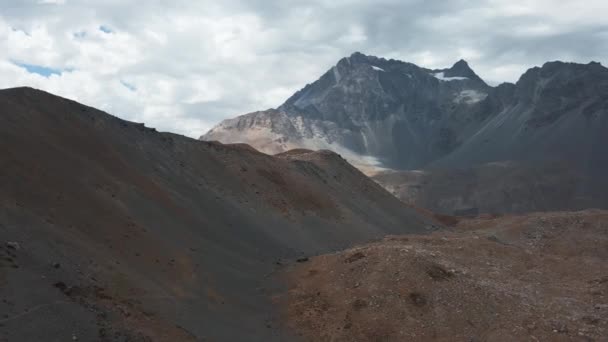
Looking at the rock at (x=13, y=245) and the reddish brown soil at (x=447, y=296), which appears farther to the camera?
the reddish brown soil at (x=447, y=296)

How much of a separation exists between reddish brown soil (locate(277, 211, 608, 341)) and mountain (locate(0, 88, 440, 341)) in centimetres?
272

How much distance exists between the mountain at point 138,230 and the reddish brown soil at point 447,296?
2.72 metres

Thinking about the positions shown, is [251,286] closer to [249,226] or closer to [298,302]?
[298,302]

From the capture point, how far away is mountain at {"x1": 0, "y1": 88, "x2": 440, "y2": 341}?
66.3 ft

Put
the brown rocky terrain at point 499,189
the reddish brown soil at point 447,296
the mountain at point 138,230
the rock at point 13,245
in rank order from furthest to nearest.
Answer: the brown rocky terrain at point 499,189, the reddish brown soil at point 447,296, the rock at point 13,245, the mountain at point 138,230

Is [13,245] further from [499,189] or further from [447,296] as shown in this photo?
[499,189]

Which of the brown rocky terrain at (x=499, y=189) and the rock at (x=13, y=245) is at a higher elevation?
the rock at (x=13, y=245)

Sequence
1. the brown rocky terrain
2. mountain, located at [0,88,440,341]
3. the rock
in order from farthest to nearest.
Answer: the brown rocky terrain, the rock, mountain, located at [0,88,440,341]

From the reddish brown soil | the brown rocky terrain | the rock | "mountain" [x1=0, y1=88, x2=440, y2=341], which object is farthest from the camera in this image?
the brown rocky terrain

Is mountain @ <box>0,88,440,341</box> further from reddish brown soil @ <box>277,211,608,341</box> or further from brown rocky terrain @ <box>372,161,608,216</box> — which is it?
brown rocky terrain @ <box>372,161,608,216</box>

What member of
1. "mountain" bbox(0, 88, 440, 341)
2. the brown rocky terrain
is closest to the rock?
"mountain" bbox(0, 88, 440, 341)

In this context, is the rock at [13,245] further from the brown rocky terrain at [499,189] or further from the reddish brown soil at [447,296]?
the brown rocky terrain at [499,189]

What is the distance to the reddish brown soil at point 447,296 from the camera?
2436 centimetres

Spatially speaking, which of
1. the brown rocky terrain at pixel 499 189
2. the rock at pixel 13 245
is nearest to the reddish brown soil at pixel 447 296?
the rock at pixel 13 245
